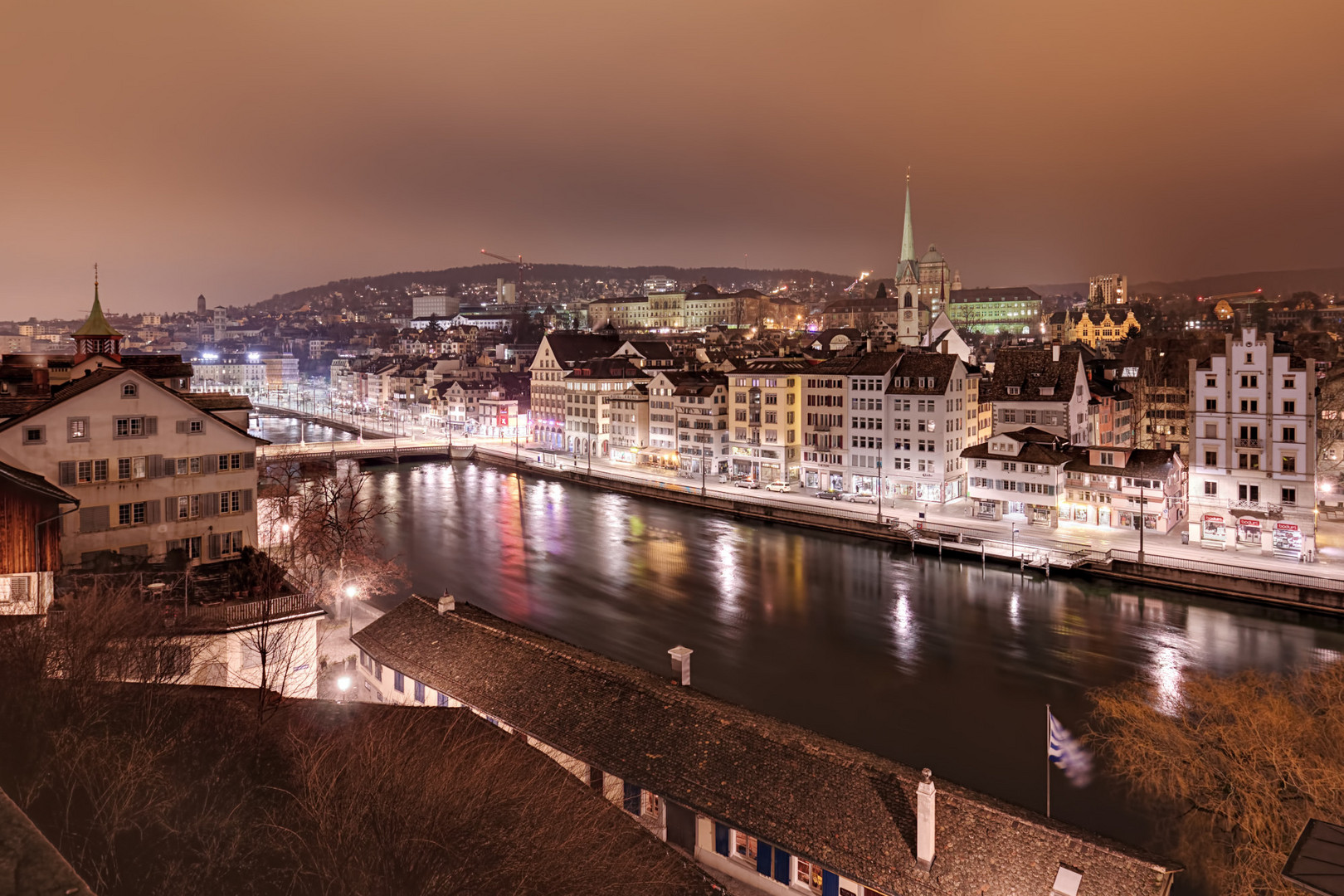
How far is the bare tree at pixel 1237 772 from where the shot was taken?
1222cm

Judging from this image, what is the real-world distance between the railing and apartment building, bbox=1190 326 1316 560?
111 feet

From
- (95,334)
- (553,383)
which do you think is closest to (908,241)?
(553,383)

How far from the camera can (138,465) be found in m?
19.3

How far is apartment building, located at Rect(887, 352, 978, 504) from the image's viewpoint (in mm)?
43469

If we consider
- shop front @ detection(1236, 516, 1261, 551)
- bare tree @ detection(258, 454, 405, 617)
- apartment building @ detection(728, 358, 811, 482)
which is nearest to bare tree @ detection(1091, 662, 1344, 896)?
shop front @ detection(1236, 516, 1261, 551)

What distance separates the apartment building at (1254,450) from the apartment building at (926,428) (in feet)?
Answer: 39.3

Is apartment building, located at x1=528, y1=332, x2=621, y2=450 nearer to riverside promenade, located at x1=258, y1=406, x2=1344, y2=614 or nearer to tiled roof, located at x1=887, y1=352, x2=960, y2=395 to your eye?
riverside promenade, located at x1=258, y1=406, x2=1344, y2=614

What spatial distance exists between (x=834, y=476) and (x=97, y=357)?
3634 centimetres

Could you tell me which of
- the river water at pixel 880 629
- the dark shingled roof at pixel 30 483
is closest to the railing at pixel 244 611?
the dark shingled roof at pixel 30 483

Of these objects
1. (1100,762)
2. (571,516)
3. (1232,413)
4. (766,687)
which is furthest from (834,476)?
(1100,762)

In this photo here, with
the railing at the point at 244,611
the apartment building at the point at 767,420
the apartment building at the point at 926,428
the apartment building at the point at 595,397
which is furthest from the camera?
the apartment building at the point at 595,397

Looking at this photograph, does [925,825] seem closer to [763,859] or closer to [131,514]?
[763,859]

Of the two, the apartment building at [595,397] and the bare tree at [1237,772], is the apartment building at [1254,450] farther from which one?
the apartment building at [595,397]

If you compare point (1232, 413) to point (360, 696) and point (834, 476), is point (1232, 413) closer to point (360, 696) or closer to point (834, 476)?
point (834, 476)
